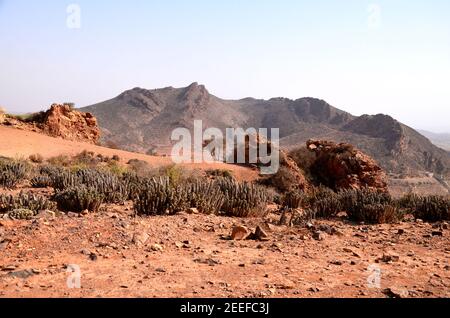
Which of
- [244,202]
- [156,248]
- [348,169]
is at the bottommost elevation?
[156,248]

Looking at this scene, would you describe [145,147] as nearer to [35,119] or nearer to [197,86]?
[35,119]

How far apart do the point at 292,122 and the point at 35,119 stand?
49854 mm

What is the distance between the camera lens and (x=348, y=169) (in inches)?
748

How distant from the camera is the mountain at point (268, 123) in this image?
48.2m

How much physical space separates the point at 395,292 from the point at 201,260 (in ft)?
6.16

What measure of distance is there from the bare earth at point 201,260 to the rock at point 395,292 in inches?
0.6

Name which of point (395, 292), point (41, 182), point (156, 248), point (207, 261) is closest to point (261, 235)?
point (207, 261)

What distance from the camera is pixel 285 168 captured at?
758 inches

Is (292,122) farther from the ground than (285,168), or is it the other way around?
(292,122)

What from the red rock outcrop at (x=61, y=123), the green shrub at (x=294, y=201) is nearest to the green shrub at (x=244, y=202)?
the green shrub at (x=294, y=201)

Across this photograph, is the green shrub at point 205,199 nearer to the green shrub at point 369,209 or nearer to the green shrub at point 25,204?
the green shrub at point 25,204

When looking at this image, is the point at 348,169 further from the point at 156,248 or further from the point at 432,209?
the point at 156,248
